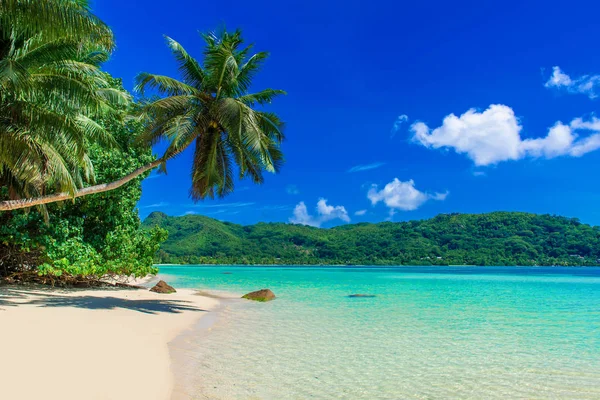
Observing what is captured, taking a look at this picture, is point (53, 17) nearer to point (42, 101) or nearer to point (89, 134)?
point (42, 101)

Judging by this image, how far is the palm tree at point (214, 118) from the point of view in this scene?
36.8 feet

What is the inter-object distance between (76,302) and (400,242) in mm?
104346

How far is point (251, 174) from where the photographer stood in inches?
533

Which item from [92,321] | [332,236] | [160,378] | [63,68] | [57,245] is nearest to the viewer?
[160,378]

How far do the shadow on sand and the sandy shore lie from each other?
40mm

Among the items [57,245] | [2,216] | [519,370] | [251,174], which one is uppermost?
[251,174]

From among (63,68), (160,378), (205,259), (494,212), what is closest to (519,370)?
(160,378)

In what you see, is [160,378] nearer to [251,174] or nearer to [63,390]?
[63,390]

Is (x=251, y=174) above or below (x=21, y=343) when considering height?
above

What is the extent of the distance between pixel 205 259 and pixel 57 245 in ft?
316

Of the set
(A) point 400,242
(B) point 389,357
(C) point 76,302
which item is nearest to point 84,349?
(B) point 389,357

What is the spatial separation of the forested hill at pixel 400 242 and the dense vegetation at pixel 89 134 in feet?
284

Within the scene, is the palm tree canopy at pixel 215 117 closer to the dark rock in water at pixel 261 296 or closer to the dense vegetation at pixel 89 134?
the dense vegetation at pixel 89 134

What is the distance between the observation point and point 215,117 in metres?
11.9
